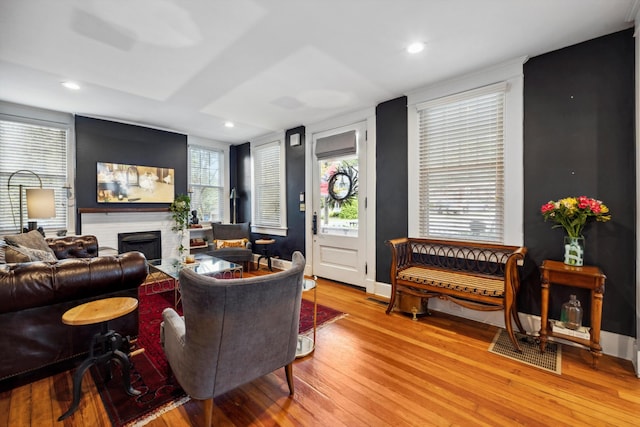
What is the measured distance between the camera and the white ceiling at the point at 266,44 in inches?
77.2

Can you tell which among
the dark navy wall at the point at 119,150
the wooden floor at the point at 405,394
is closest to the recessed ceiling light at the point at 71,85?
the dark navy wall at the point at 119,150

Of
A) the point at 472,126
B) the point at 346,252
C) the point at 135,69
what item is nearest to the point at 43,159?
the point at 135,69

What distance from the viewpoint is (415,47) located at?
7.97 ft

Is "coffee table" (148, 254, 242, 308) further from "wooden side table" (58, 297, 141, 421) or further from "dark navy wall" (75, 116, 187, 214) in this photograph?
"dark navy wall" (75, 116, 187, 214)

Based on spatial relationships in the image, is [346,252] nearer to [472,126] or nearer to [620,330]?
[472,126]

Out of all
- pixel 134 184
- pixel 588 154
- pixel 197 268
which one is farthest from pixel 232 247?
pixel 588 154

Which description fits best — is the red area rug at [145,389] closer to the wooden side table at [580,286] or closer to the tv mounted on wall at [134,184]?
the wooden side table at [580,286]

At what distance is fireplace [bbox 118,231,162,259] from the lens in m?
4.62

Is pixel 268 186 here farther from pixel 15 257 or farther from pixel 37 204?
pixel 15 257

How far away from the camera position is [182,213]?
203 inches

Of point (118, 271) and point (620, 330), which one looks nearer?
point (118, 271)

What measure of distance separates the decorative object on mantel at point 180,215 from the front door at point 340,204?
2477 millimetres

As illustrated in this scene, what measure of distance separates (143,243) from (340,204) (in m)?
3.50

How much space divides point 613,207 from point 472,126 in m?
1.37
